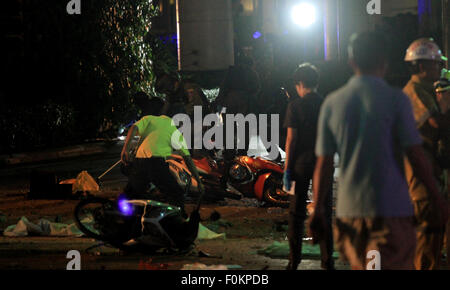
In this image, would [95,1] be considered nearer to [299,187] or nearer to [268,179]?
[268,179]

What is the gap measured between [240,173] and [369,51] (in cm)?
738

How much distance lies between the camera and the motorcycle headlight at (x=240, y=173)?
39.4ft

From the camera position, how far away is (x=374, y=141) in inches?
183

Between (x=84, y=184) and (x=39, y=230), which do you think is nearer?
(x=39, y=230)

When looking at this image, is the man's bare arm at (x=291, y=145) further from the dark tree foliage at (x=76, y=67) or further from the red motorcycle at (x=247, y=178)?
the dark tree foliage at (x=76, y=67)

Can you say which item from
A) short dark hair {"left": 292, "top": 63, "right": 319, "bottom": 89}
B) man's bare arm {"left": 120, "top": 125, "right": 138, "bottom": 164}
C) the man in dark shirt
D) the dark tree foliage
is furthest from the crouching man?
the dark tree foliage

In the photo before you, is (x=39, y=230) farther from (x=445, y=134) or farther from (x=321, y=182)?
(x=321, y=182)

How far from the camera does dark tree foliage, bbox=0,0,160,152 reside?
2600cm

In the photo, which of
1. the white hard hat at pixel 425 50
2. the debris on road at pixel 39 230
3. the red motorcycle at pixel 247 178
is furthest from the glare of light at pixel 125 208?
the red motorcycle at pixel 247 178

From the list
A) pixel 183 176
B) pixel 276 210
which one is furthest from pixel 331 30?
pixel 183 176

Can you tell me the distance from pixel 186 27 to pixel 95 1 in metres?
10.8

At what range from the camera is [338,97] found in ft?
15.4

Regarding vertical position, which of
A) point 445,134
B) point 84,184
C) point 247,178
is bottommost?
point 84,184
